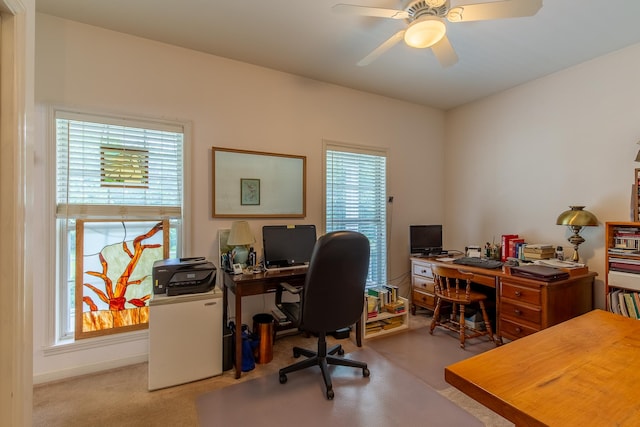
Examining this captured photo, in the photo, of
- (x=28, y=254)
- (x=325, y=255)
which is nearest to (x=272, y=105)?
(x=325, y=255)

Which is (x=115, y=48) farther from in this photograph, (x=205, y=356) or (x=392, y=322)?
(x=392, y=322)

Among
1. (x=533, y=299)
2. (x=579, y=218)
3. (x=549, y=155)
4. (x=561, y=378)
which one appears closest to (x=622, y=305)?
(x=533, y=299)

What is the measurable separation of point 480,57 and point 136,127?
308 centimetres

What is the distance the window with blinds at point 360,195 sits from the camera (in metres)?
3.34

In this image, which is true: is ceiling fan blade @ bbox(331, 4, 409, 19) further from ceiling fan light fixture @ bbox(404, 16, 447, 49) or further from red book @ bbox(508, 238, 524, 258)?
red book @ bbox(508, 238, 524, 258)

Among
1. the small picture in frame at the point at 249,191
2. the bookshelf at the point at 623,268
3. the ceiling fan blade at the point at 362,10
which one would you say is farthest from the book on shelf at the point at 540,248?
the small picture in frame at the point at 249,191

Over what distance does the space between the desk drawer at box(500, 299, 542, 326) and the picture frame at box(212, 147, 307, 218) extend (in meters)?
2.05

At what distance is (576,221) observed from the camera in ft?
8.29

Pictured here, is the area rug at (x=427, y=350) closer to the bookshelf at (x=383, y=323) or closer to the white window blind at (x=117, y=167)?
the bookshelf at (x=383, y=323)

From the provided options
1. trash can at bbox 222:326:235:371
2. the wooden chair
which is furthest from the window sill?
the wooden chair

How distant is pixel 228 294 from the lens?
9.20ft

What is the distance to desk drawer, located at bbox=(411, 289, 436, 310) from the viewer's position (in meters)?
3.27

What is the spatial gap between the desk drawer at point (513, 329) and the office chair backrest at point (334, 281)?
148 cm

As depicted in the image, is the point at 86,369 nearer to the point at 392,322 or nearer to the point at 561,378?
the point at 392,322
